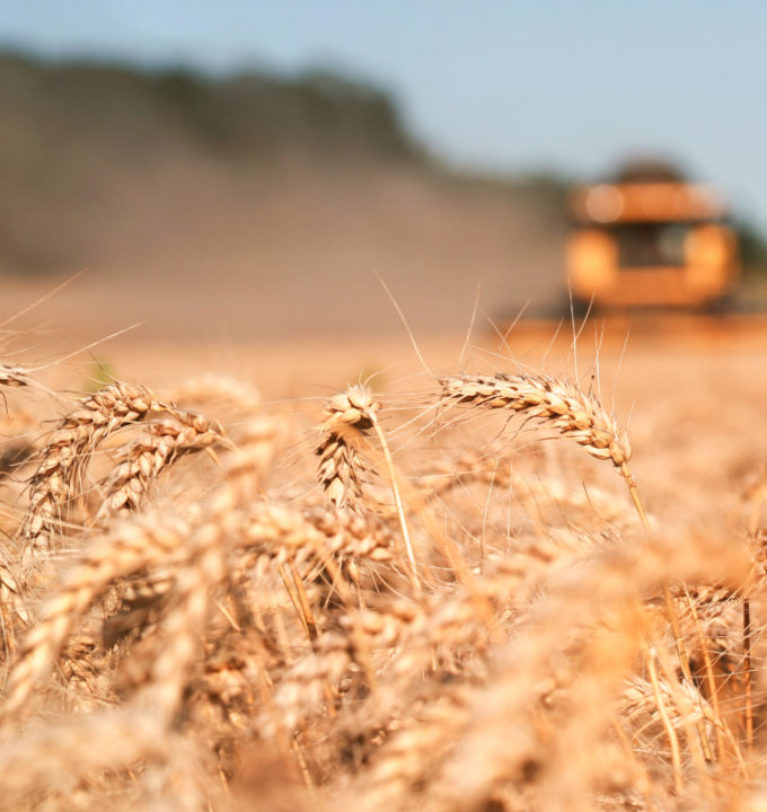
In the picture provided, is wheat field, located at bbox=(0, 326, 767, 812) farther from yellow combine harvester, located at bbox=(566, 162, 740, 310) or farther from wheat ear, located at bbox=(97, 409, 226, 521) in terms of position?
yellow combine harvester, located at bbox=(566, 162, 740, 310)

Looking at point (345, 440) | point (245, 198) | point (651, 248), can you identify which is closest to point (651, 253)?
point (651, 248)

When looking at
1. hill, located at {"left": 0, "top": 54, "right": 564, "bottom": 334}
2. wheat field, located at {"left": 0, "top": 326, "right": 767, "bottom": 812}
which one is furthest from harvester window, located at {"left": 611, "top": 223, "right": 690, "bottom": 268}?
hill, located at {"left": 0, "top": 54, "right": 564, "bottom": 334}

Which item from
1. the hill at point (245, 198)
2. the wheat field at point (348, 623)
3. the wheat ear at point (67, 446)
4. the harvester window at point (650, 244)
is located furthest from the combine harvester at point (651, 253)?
the hill at point (245, 198)

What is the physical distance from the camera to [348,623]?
92 centimetres

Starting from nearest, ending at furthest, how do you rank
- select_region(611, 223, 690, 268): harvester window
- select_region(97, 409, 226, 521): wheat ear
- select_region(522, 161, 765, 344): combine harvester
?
select_region(97, 409, 226, 521): wheat ear
select_region(522, 161, 765, 344): combine harvester
select_region(611, 223, 690, 268): harvester window

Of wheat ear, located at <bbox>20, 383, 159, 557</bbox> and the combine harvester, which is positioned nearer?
wheat ear, located at <bbox>20, 383, 159, 557</bbox>

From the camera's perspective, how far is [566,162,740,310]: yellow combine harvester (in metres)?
16.0

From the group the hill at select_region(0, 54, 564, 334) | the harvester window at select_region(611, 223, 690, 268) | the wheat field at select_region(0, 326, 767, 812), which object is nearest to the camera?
the wheat field at select_region(0, 326, 767, 812)

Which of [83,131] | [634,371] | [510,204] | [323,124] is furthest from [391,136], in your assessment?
[634,371]

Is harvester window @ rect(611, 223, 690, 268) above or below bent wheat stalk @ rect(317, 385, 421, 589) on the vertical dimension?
below

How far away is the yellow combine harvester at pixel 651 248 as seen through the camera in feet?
52.6

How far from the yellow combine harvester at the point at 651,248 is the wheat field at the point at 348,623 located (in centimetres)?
1505

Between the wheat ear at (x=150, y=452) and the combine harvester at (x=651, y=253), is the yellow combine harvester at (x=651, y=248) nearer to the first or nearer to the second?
the combine harvester at (x=651, y=253)

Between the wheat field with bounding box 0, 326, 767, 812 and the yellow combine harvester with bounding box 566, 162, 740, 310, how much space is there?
49.4 ft
